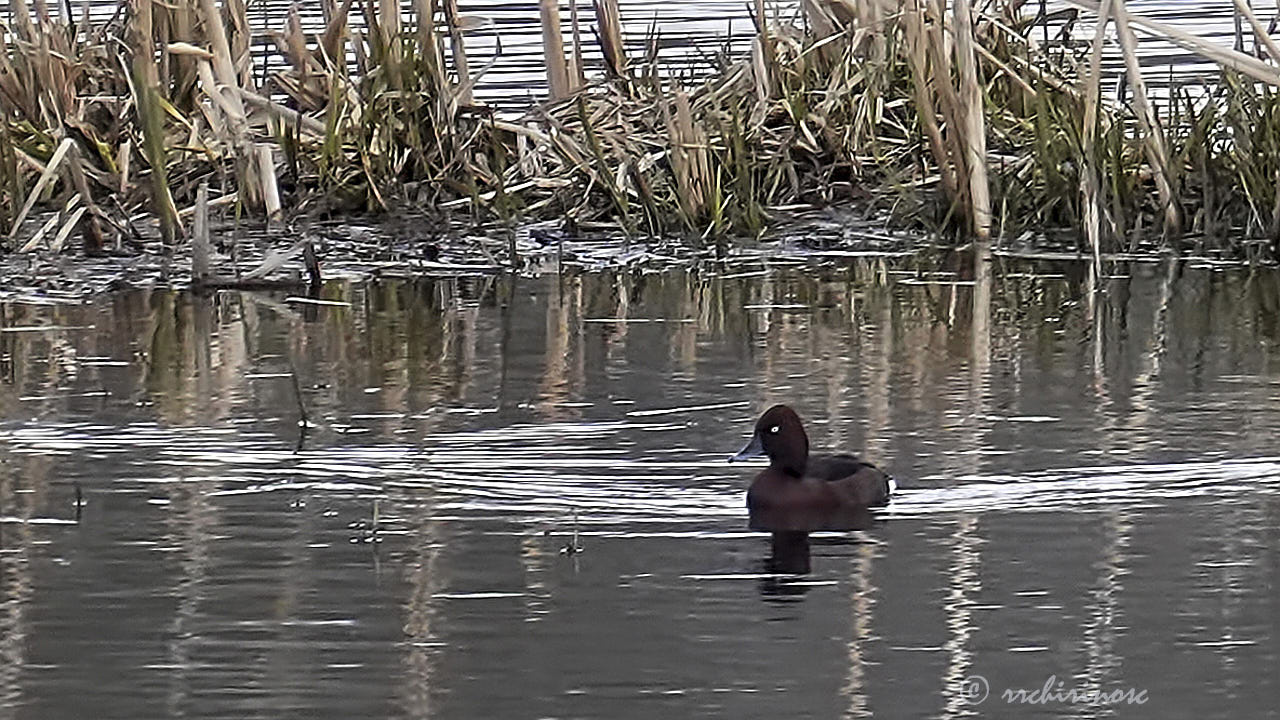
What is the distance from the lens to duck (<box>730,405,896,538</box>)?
8148 mm

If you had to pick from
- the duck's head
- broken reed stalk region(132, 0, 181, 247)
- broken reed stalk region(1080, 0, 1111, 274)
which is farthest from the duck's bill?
broken reed stalk region(132, 0, 181, 247)

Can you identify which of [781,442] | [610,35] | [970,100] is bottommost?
[781,442]

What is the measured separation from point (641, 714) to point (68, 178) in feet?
24.0

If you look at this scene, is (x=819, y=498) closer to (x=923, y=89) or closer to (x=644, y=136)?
(x=923, y=89)

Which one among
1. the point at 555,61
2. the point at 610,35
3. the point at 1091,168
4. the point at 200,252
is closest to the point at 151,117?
the point at 200,252

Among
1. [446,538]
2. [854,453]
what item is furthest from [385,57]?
[446,538]

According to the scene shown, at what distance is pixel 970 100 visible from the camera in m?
12.5

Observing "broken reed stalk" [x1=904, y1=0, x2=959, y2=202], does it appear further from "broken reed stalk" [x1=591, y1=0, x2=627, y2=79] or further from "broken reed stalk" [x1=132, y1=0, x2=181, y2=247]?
"broken reed stalk" [x1=132, y1=0, x2=181, y2=247]

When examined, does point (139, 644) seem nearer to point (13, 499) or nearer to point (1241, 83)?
point (13, 499)

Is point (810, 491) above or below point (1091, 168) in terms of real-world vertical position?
below

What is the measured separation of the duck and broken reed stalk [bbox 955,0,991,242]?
4.25 m

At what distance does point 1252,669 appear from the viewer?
6.44 meters

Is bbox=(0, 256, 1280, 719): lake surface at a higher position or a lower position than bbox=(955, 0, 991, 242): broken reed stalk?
lower

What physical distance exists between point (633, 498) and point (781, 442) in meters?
0.44
